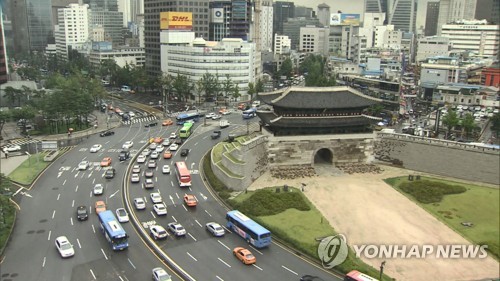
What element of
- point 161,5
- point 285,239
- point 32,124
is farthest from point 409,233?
point 161,5

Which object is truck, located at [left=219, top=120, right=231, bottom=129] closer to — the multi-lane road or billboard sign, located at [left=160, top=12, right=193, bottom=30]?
the multi-lane road

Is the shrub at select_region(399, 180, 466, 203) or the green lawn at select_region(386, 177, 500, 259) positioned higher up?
the green lawn at select_region(386, 177, 500, 259)

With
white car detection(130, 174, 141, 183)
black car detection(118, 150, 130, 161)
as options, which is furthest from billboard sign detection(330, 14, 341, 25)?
white car detection(130, 174, 141, 183)

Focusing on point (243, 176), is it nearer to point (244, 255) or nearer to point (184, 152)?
point (184, 152)

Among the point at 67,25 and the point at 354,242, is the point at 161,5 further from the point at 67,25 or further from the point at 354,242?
the point at 354,242

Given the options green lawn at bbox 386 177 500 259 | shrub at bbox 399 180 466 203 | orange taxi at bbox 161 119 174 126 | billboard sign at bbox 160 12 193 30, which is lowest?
orange taxi at bbox 161 119 174 126

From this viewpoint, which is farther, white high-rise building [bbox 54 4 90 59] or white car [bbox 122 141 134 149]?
white high-rise building [bbox 54 4 90 59]
